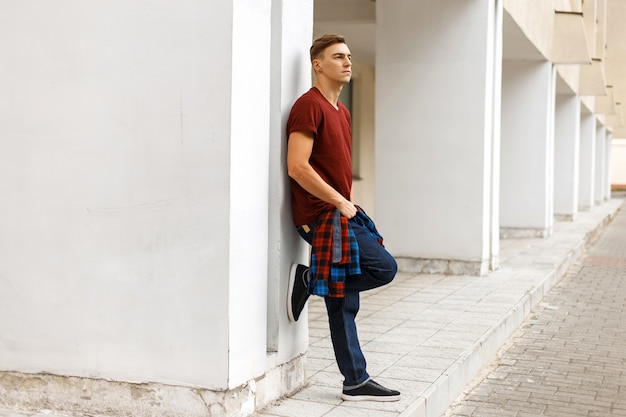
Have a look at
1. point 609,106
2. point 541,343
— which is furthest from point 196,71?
point 609,106

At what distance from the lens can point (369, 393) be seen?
4816 millimetres

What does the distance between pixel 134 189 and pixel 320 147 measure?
100cm

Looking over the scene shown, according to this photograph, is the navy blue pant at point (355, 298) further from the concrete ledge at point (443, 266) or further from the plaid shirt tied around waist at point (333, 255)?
the concrete ledge at point (443, 266)

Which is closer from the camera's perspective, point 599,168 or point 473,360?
point 473,360

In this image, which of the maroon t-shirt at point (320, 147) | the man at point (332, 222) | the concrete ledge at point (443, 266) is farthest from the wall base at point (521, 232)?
the maroon t-shirt at point (320, 147)

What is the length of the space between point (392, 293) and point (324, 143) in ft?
15.4

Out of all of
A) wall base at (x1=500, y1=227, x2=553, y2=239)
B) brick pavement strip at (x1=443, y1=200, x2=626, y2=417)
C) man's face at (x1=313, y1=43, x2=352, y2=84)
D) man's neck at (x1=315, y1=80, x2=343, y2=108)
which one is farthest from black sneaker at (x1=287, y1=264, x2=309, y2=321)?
wall base at (x1=500, y1=227, x2=553, y2=239)

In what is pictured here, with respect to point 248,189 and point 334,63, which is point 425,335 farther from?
point 248,189

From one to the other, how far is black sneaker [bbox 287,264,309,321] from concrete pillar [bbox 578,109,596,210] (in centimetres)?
2672

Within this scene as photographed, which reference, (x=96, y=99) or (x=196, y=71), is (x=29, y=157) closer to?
(x=96, y=99)

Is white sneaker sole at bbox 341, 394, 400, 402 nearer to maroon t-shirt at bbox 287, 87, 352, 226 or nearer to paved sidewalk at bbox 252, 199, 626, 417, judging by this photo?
paved sidewalk at bbox 252, 199, 626, 417

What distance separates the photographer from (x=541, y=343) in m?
7.85

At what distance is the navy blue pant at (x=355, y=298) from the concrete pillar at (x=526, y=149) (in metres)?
12.5

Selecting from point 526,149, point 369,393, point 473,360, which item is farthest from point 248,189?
point 526,149
